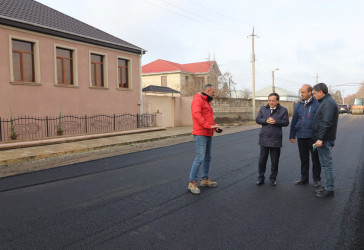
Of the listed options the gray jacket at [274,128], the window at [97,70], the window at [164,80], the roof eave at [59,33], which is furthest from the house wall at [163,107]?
the window at [164,80]

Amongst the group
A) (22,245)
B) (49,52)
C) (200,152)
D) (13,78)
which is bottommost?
(22,245)

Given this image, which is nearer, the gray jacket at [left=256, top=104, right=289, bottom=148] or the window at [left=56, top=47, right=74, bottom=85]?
the gray jacket at [left=256, top=104, right=289, bottom=148]

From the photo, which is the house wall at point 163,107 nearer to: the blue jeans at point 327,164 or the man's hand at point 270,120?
the man's hand at point 270,120

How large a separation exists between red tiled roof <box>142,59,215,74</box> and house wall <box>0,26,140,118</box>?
26.4 m

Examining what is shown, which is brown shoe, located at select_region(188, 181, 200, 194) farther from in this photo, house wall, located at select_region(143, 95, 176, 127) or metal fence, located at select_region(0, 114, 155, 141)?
house wall, located at select_region(143, 95, 176, 127)

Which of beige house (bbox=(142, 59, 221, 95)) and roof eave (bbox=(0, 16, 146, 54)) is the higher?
beige house (bbox=(142, 59, 221, 95))

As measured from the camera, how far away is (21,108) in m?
13.3

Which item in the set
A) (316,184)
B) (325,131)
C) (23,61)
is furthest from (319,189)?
(23,61)

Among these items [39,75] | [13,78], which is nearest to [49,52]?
[39,75]

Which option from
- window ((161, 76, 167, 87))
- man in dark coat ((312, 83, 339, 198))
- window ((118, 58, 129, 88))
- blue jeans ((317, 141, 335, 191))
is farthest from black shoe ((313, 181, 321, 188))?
window ((161, 76, 167, 87))

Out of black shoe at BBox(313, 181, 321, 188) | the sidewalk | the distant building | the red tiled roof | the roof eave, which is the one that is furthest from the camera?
the distant building

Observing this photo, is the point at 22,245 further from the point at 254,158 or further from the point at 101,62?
the point at 101,62

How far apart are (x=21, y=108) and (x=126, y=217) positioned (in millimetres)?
A: 11620

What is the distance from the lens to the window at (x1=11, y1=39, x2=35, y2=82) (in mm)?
13273
